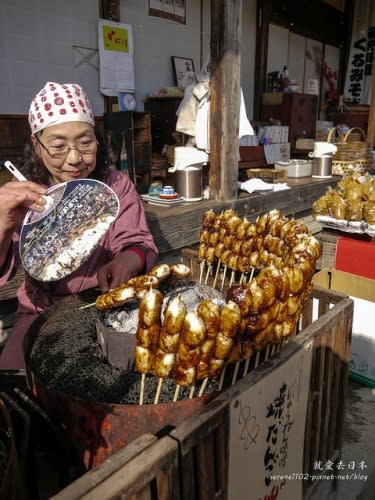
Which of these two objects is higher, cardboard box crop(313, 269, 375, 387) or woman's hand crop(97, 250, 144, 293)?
woman's hand crop(97, 250, 144, 293)

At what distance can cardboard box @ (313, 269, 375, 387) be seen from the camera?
348 cm

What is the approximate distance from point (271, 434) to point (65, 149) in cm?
198

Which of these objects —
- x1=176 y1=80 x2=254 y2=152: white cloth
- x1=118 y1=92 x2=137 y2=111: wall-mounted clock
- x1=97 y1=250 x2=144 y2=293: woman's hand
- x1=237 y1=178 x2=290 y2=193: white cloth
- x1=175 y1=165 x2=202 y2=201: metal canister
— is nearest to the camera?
x1=97 y1=250 x2=144 y2=293: woman's hand

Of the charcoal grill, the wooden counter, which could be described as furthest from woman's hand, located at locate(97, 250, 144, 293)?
the wooden counter

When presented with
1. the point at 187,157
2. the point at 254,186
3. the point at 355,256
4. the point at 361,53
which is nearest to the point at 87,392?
the point at 355,256

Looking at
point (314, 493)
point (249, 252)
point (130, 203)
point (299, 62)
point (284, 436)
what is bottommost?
point (314, 493)

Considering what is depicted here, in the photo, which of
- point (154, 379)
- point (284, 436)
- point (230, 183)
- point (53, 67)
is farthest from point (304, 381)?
point (53, 67)

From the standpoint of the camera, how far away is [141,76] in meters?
7.07

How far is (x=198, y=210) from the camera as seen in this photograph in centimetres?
494

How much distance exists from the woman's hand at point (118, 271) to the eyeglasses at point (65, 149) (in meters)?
0.71

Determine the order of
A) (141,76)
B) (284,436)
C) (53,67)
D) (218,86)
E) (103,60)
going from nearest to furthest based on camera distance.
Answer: (284,436) < (218,86) < (53,67) < (103,60) < (141,76)

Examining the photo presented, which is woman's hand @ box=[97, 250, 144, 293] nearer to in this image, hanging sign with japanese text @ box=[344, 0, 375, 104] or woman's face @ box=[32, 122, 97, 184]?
woman's face @ box=[32, 122, 97, 184]

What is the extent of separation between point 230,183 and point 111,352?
378 centimetres

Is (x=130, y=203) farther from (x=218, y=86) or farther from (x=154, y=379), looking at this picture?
(x=218, y=86)
